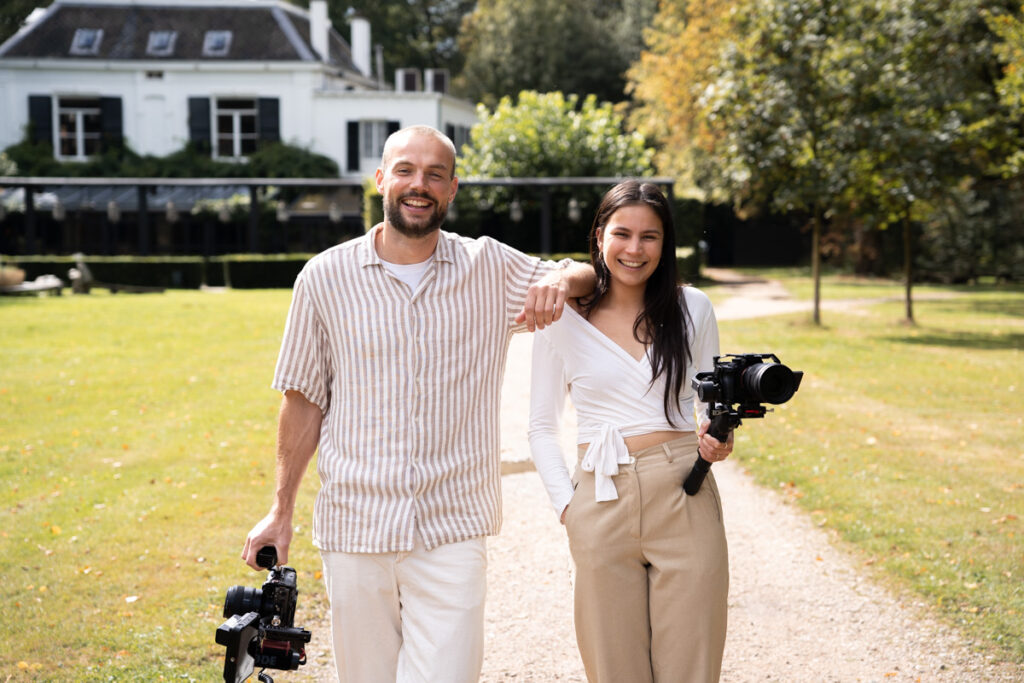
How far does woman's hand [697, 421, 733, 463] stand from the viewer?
9.55 ft

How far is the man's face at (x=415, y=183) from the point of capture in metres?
3.16

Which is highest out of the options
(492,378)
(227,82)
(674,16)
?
(674,16)

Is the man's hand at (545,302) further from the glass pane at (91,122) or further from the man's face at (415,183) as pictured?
the glass pane at (91,122)

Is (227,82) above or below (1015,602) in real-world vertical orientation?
above

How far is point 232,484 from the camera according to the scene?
28.3ft

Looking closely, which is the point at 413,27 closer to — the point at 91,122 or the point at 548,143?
the point at 91,122

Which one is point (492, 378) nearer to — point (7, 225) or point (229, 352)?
point (229, 352)

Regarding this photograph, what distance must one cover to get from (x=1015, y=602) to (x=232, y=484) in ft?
19.7

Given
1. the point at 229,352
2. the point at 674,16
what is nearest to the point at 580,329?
the point at 229,352

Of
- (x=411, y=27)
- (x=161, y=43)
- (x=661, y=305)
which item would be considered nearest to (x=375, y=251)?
(x=661, y=305)

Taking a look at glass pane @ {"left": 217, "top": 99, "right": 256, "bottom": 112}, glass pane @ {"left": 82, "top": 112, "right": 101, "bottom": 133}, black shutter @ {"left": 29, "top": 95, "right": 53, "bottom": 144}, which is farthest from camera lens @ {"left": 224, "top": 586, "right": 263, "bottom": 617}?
black shutter @ {"left": 29, "top": 95, "right": 53, "bottom": 144}

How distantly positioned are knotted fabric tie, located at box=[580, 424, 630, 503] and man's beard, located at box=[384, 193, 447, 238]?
84cm

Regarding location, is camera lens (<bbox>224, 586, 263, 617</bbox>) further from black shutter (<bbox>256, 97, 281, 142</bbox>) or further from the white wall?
black shutter (<bbox>256, 97, 281, 142</bbox>)

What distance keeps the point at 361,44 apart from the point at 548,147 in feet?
48.5
